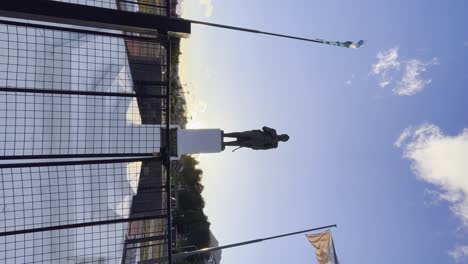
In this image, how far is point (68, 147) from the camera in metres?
6.48

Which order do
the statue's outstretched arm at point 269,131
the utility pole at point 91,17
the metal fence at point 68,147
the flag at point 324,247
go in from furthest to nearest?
the flag at point 324,247, the statue's outstretched arm at point 269,131, the metal fence at point 68,147, the utility pole at point 91,17

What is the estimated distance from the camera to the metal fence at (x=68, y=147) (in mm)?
5109

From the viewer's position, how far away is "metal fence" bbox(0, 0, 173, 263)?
201 inches

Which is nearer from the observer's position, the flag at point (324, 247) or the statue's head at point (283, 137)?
the statue's head at point (283, 137)

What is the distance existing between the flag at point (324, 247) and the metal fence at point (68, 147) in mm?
5696

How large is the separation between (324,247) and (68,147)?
761 cm

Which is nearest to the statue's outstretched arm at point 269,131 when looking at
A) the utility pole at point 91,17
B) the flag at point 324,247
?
the flag at point 324,247

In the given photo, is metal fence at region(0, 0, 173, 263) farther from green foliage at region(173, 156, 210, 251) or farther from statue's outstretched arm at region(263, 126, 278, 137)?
green foliage at region(173, 156, 210, 251)

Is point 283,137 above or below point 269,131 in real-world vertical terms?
below

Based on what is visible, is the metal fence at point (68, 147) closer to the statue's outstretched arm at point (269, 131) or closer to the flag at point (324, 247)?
the statue's outstretched arm at point (269, 131)

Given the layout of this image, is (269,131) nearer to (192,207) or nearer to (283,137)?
(283,137)

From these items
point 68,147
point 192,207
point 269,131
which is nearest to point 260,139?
point 269,131

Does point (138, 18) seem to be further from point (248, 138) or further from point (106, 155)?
point (248, 138)

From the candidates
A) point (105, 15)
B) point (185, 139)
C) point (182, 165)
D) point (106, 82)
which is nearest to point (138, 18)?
point (105, 15)
